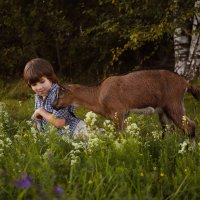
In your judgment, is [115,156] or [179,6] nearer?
[115,156]

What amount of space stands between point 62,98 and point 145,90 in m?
1.06

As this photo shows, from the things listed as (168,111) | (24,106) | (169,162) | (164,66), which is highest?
(169,162)

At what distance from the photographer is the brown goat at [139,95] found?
6512 millimetres

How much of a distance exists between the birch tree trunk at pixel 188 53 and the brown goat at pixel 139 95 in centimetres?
391

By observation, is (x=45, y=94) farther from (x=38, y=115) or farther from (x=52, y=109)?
(x=38, y=115)

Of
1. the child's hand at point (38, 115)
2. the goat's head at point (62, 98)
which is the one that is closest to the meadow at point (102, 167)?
the child's hand at point (38, 115)

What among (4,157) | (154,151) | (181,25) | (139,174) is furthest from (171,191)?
(181,25)

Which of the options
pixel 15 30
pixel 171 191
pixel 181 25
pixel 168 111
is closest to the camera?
pixel 171 191

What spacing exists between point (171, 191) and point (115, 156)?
1.92 feet

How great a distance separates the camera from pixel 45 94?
6008 millimetres

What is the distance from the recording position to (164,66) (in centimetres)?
1571

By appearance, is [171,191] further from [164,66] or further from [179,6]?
[164,66]

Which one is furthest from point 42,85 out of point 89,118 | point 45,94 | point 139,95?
point 89,118

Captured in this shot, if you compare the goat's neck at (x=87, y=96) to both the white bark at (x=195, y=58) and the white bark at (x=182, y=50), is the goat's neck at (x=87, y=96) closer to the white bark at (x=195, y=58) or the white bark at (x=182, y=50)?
the white bark at (x=195, y=58)
